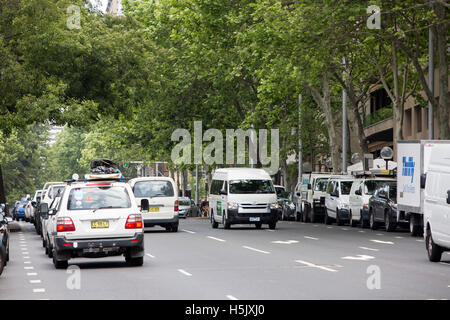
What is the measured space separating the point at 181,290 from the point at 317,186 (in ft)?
105

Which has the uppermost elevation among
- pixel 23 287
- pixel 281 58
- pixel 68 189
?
pixel 281 58

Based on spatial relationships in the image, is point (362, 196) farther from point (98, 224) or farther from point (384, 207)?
point (98, 224)

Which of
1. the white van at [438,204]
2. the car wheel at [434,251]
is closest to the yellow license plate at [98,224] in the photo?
the white van at [438,204]

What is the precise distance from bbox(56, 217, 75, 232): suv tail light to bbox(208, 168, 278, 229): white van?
17.3 m

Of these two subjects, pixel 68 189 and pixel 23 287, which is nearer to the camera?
pixel 23 287

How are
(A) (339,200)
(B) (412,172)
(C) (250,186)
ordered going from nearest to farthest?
(B) (412,172) → (C) (250,186) → (A) (339,200)

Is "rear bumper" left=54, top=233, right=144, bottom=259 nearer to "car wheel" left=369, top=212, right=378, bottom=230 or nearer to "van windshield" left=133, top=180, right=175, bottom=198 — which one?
"van windshield" left=133, top=180, right=175, bottom=198

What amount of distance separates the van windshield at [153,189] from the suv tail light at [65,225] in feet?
54.6

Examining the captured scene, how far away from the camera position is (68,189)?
64.1 ft

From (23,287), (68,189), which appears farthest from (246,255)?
(23,287)

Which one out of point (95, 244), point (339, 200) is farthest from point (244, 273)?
point (339, 200)

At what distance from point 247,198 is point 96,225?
56.5 feet

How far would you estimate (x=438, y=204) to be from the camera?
2038 centimetres

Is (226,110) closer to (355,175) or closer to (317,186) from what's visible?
(317,186)
